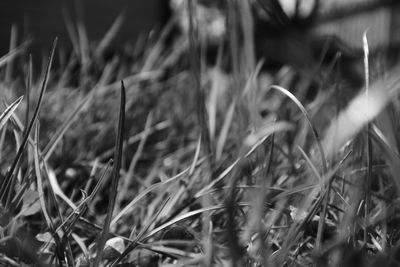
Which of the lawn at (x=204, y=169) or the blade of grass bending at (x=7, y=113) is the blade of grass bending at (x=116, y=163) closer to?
the lawn at (x=204, y=169)

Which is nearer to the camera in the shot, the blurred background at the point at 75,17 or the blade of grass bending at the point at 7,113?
the blade of grass bending at the point at 7,113

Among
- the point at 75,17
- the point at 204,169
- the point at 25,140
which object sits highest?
the point at 25,140

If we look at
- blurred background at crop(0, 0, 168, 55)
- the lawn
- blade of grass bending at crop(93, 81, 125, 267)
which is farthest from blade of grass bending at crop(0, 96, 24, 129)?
blurred background at crop(0, 0, 168, 55)

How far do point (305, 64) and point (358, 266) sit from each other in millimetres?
117

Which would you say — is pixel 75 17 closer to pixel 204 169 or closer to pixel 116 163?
pixel 204 169

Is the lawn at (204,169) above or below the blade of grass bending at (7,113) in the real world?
below

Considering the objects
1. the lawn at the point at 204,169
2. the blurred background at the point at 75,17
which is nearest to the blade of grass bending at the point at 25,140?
the lawn at the point at 204,169

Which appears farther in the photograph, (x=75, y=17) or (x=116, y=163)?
(x=75, y=17)

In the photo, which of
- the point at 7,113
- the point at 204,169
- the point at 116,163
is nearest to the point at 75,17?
the point at 204,169

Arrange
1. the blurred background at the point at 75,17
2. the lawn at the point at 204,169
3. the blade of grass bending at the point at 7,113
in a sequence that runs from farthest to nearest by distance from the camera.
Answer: the blurred background at the point at 75,17 → the blade of grass bending at the point at 7,113 → the lawn at the point at 204,169

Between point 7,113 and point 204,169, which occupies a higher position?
point 7,113

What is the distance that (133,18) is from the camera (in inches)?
186

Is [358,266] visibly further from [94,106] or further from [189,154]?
[94,106]

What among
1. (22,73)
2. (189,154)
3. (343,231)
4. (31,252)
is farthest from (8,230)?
(22,73)
